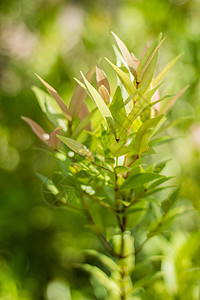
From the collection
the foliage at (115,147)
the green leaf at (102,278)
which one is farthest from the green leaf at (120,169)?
the green leaf at (102,278)

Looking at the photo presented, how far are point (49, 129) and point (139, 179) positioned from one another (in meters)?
0.49

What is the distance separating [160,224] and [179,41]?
586mm

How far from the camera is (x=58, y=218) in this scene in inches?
31.0

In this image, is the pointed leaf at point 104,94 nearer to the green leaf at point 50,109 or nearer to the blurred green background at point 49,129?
the green leaf at point 50,109

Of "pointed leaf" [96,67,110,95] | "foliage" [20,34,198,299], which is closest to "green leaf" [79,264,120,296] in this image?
"foliage" [20,34,198,299]

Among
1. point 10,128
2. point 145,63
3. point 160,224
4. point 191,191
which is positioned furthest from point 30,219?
point 145,63

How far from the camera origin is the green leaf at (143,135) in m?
0.27

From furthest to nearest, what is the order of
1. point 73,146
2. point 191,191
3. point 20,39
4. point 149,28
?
point 20,39
point 149,28
point 191,191
point 73,146

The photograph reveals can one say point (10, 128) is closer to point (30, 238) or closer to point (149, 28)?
point (30, 238)

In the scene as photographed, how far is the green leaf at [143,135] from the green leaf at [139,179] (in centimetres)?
2

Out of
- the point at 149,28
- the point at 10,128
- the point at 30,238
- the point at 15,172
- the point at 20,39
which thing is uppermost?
the point at 20,39

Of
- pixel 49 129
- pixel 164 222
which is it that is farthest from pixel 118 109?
pixel 49 129

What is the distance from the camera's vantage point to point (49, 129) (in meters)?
0.75

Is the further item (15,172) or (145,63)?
(15,172)
